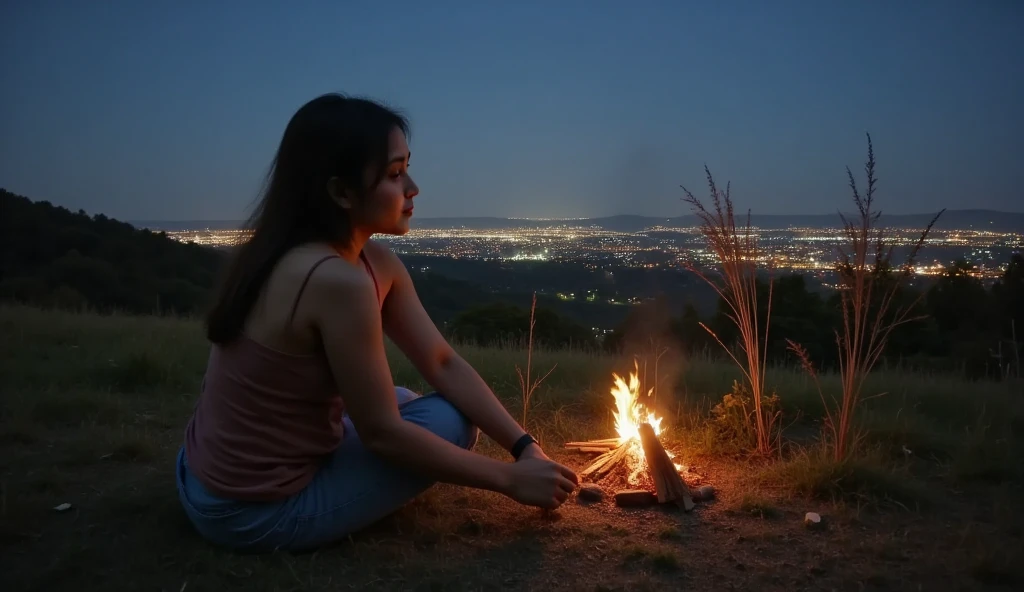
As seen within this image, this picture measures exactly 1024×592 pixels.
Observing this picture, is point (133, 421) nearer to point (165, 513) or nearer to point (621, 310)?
point (165, 513)

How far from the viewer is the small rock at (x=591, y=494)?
271cm

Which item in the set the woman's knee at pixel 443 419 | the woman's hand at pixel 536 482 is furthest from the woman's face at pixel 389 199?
the woman's hand at pixel 536 482

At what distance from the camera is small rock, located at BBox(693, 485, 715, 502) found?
2.69 metres

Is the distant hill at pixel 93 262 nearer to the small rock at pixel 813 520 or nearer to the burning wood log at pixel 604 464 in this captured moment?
the burning wood log at pixel 604 464

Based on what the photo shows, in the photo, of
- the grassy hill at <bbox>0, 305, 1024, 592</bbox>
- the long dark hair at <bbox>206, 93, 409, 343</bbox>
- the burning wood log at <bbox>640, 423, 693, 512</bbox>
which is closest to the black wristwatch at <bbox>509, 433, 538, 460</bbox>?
the grassy hill at <bbox>0, 305, 1024, 592</bbox>

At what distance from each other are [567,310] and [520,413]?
1370cm

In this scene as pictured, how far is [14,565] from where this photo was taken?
6.84 feet

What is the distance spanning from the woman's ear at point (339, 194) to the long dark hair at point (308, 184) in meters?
0.01

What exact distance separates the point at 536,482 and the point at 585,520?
41cm

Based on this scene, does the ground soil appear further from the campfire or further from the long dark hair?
the long dark hair

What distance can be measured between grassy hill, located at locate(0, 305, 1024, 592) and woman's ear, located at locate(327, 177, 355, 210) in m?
1.07

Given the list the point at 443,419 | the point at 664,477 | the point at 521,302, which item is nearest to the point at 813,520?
the point at 664,477

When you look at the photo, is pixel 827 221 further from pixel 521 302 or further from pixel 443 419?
pixel 521 302

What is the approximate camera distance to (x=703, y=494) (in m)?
2.68
